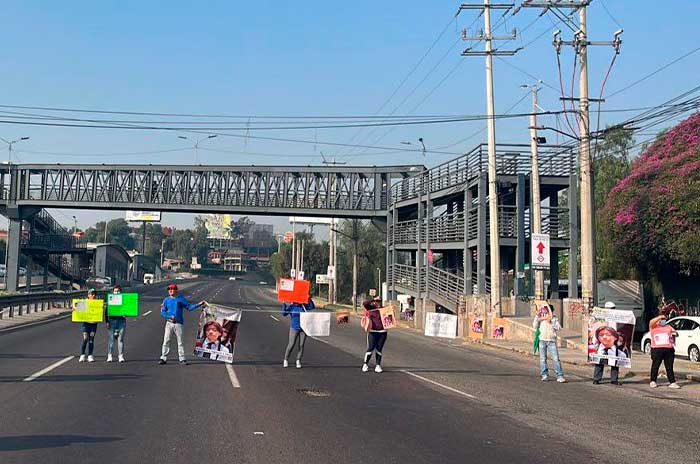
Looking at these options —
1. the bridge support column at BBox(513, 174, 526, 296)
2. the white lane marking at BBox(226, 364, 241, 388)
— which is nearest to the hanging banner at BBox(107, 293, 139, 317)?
the white lane marking at BBox(226, 364, 241, 388)

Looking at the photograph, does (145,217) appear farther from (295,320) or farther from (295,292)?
(295,320)

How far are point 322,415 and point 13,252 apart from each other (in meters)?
54.6

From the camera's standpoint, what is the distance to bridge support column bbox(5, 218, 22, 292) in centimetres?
5872

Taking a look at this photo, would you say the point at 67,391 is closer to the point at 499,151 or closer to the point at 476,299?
the point at 476,299

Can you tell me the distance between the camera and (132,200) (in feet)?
197

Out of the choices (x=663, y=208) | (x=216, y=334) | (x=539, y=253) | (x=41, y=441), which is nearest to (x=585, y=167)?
(x=539, y=253)

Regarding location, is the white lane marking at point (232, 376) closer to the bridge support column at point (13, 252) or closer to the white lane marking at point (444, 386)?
the white lane marking at point (444, 386)

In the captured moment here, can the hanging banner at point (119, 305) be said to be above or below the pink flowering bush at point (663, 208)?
below

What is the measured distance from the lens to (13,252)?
59156 mm

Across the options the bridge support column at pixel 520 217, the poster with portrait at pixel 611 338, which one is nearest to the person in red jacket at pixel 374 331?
the poster with portrait at pixel 611 338

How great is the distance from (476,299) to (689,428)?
21.3 m

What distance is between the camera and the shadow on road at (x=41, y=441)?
27.2 feet

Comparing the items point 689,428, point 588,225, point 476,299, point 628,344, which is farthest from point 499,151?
point 689,428

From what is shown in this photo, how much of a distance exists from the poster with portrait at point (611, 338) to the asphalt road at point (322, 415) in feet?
2.11
